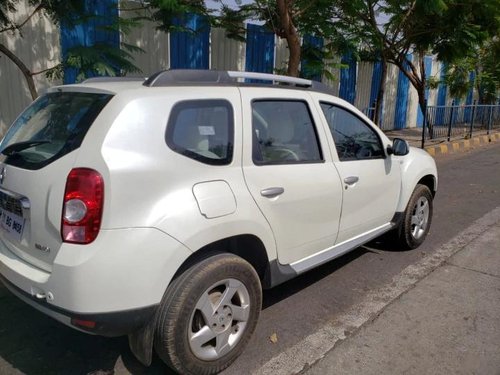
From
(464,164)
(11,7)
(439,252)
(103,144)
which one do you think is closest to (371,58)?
(464,164)

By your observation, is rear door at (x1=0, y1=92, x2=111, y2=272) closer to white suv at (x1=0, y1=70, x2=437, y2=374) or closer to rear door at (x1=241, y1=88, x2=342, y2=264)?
white suv at (x1=0, y1=70, x2=437, y2=374)

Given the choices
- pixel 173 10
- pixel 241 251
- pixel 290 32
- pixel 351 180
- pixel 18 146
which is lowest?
pixel 241 251

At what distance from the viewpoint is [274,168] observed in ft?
9.84

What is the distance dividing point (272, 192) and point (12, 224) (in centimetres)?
151

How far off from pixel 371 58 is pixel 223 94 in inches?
397

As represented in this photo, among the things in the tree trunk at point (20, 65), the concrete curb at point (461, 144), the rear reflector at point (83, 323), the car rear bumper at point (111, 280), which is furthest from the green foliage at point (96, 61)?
the concrete curb at point (461, 144)

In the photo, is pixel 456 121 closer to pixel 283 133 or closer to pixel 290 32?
pixel 290 32

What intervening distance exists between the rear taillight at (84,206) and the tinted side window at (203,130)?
453 millimetres

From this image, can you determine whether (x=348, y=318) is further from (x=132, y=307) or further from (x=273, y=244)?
(x=132, y=307)

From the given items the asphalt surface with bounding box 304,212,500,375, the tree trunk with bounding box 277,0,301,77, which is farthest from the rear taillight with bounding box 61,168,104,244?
the tree trunk with bounding box 277,0,301,77

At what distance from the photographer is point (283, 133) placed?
3.23 metres

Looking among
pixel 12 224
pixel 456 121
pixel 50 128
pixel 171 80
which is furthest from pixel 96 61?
pixel 456 121

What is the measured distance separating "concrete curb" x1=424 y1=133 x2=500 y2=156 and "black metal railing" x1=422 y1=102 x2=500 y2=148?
0.21 metres

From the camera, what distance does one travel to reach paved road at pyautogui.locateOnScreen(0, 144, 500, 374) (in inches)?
111
